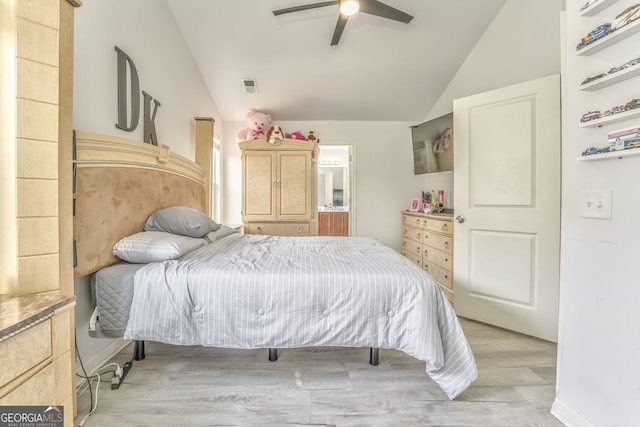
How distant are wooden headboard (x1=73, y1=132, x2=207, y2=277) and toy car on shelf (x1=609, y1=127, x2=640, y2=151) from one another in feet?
8.12

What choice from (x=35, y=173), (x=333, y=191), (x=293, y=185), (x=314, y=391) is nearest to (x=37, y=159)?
(x=35, y=173)

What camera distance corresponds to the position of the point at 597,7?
107 cm

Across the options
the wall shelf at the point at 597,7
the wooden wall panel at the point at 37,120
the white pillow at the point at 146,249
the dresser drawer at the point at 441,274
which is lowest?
the dresser drawer at the point at 441,274

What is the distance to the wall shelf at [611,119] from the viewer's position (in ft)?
3.13

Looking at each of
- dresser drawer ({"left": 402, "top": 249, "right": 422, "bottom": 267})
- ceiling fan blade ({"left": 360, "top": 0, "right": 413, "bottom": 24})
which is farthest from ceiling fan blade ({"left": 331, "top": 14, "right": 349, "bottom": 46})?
dresser drawer ({"left": 402, "top": 249, "right": 422, "bottom": 267})

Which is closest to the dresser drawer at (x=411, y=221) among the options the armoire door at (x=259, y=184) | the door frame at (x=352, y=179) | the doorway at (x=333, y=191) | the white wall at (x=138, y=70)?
the door frame at (x=352, y=179)

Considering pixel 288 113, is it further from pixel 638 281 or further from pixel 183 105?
pixel 638 281

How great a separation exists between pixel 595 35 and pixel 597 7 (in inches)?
4.8

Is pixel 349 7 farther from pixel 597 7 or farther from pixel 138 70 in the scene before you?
pixel 138 70

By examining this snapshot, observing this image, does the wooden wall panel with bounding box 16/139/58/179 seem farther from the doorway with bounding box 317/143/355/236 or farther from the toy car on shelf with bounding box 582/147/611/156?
the doorway with bounding box 317/143/355/236

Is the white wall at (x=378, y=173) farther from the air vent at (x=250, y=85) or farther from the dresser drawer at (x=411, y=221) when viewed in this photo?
the air vent at (x=250, y=85)

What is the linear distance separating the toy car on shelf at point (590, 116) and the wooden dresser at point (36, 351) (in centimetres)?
218

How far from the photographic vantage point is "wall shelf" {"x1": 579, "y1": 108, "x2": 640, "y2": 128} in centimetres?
95

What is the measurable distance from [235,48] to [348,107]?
1685 millimetres
